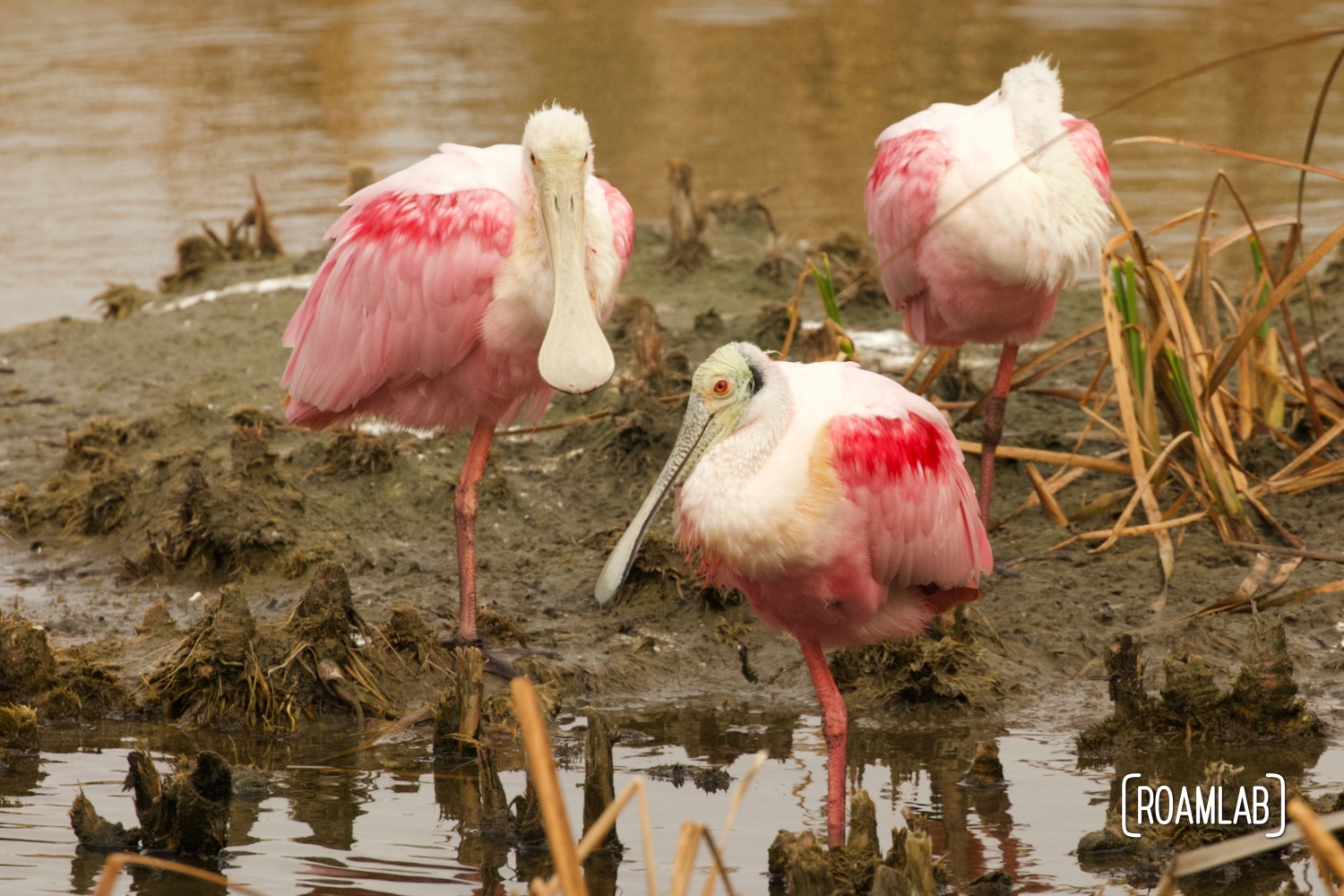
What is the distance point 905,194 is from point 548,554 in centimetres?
202

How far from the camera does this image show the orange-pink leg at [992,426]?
7.30 meters

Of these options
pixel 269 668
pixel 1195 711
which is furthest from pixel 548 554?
pixel 1195 711

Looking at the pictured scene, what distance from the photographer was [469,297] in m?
6.15

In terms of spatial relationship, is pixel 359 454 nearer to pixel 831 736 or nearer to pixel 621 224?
pixel 621 224

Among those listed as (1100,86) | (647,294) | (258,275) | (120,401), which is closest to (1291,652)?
(647,294)

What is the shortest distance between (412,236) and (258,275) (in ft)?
16.3

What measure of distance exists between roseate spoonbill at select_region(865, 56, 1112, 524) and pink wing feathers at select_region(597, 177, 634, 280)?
3.54ft

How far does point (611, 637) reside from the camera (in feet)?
21.3

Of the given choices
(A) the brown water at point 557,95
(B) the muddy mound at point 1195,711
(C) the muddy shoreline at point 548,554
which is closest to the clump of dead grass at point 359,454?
(C) the muddy shoreline at point 548,554

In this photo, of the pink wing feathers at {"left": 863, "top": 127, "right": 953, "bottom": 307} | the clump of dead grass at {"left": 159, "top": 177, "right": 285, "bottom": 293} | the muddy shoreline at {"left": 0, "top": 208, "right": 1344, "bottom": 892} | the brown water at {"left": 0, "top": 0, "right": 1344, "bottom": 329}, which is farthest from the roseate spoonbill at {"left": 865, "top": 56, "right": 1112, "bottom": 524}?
the brown water at {"left": 0, "top": 0, "right": 1344, "bottom": 329}

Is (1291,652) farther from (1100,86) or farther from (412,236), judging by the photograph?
(1100,86)

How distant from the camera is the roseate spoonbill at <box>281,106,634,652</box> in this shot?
19.3ft

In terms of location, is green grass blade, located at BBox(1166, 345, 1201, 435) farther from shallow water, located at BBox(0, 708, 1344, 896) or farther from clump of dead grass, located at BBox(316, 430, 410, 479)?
clump of dead grass, located at BBox(316, 430, 410, 479)

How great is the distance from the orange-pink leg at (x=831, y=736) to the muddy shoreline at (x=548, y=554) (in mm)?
657
